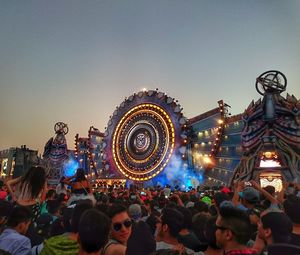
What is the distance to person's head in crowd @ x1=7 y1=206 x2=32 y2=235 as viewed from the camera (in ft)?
15.5

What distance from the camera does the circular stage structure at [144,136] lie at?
38.2m

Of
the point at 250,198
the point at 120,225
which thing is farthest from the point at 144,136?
the point at 120,225

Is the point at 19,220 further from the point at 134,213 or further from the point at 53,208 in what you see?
the point at 134,213

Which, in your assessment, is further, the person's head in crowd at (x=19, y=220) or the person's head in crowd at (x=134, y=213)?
the person's head in crowd at (x=134, y=213)

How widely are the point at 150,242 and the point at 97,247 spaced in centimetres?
141

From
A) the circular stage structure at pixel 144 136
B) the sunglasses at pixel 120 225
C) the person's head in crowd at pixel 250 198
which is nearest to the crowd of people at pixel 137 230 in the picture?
the sunglasses at pixel 120 225

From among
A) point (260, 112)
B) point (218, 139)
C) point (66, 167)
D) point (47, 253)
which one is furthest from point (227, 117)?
point (66, 167)

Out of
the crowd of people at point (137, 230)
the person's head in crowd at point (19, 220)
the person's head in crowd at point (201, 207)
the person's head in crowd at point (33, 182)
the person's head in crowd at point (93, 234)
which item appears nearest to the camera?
the person's head in crowd at point (93, 234)

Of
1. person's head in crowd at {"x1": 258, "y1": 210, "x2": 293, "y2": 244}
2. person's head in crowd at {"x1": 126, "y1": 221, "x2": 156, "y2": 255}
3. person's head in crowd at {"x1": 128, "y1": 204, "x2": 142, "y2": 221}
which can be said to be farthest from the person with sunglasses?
person's head in crowd at {"x1": 128, "y1": 204, "x2": 142, "y2": 221}

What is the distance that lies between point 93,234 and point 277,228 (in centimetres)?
250

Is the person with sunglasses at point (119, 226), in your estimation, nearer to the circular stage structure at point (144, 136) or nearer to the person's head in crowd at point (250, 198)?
the person's head in crowd at point (250, 198)

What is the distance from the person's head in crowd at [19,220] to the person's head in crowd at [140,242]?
1.84m

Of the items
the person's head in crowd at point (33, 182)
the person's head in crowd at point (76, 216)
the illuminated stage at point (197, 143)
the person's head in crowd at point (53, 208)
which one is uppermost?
the illuminated stage at point (197, 143)

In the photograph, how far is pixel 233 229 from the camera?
3.25 m
